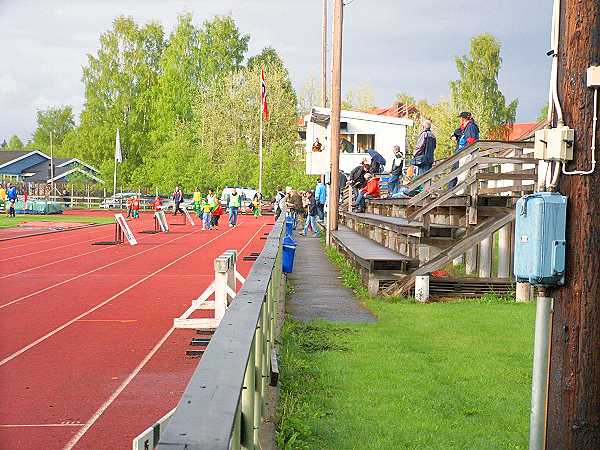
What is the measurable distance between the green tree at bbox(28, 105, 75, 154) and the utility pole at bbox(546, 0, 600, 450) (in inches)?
5859

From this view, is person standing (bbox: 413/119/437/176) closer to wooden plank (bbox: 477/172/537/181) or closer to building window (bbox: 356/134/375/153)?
wooden plank (bbox: 477/172/537/181)

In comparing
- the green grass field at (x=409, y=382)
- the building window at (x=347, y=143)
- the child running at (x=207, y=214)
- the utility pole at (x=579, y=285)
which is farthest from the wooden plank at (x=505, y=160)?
the building window at (x=347, y=143)

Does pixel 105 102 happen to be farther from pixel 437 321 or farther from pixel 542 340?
pixel 542 340

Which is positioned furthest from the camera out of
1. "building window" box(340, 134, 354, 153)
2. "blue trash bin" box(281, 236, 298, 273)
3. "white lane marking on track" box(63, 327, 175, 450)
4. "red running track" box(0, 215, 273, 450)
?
"building window" box(340, 134, 354, 153)

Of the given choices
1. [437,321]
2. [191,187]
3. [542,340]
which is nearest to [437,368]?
[437,321]

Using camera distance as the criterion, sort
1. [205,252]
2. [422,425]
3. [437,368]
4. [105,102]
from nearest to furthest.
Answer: [422,425] < [437,368] < [205,252] < [105,102]

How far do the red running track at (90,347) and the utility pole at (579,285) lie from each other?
305 centimetres

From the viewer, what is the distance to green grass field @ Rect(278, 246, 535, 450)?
20.7 ft

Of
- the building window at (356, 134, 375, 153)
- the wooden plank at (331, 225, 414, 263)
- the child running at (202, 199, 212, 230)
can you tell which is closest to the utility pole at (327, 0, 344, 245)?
the wooden plank at (331, 225, 414, 263)

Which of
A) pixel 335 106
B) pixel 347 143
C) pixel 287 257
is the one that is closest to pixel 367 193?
pixel 335 106

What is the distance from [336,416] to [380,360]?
2.24m

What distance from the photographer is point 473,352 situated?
31.4ft

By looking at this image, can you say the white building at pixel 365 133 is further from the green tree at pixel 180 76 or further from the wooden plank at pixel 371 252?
the green tree at pixel 180 76

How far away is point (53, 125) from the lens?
508 ft
